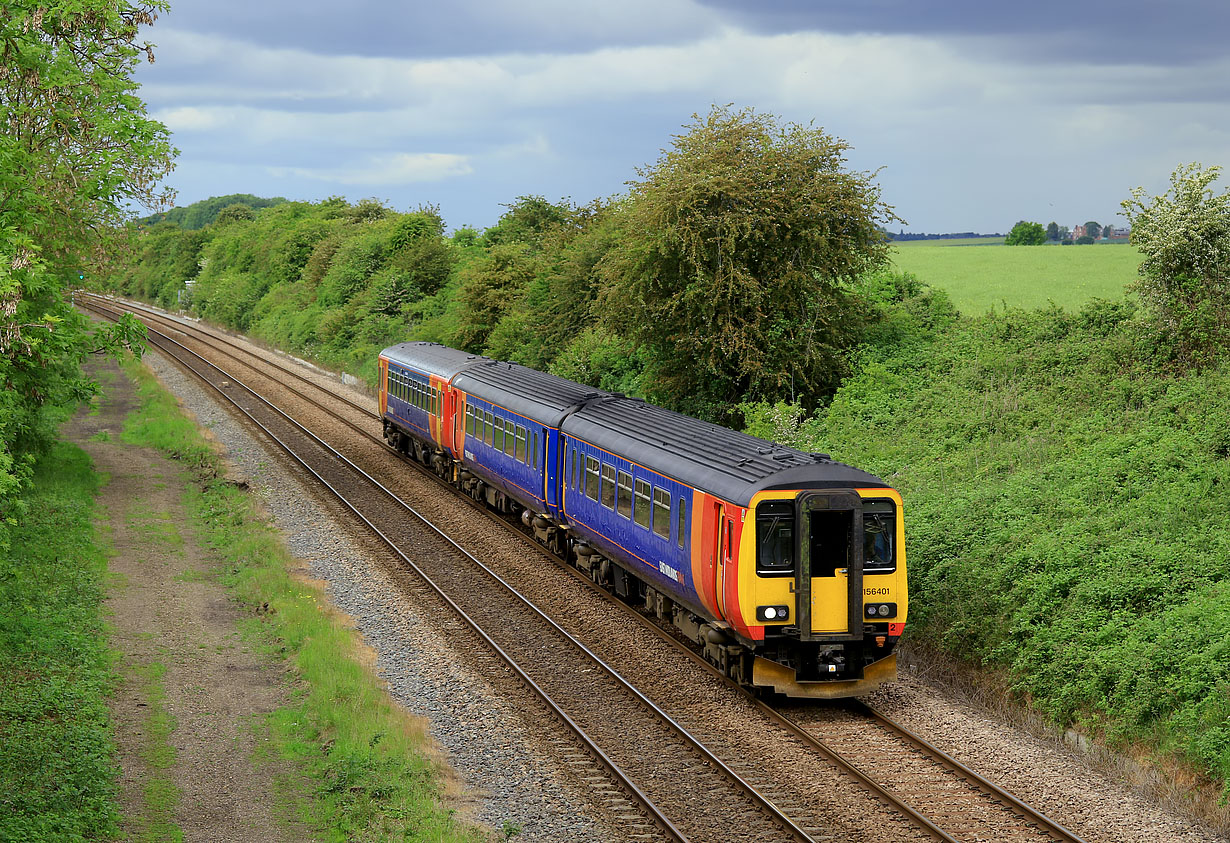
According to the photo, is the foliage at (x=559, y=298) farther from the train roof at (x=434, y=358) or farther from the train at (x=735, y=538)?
the train at (x=735, y=538)

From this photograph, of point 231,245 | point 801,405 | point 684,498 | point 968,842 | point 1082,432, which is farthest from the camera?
point 231,245

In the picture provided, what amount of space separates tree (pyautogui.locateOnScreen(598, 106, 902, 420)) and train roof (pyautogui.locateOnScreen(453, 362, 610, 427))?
361 centimetres

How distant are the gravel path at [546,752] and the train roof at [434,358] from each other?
9.88 meters

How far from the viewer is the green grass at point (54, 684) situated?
1120 centimetres

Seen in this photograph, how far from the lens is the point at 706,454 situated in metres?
Result: 15.8

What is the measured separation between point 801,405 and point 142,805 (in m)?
19.5

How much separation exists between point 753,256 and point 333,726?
682 inches

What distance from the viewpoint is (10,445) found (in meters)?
25.4

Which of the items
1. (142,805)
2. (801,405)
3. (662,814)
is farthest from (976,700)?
(801,405)

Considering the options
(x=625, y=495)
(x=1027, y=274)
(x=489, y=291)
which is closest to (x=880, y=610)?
(x=625, y=495)

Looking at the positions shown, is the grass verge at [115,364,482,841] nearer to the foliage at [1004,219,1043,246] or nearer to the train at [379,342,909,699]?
the train at [379,342,909,699]

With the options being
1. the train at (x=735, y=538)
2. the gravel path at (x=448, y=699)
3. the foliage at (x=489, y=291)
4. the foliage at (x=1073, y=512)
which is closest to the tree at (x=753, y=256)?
the foliage at (x=1073, y=512)

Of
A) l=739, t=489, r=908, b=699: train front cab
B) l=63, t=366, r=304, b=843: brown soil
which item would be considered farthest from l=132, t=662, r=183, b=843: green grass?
l=739, t=489, r=908, b=699: train front cab

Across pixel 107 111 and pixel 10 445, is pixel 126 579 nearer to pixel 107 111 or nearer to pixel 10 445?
pixel 10 445
